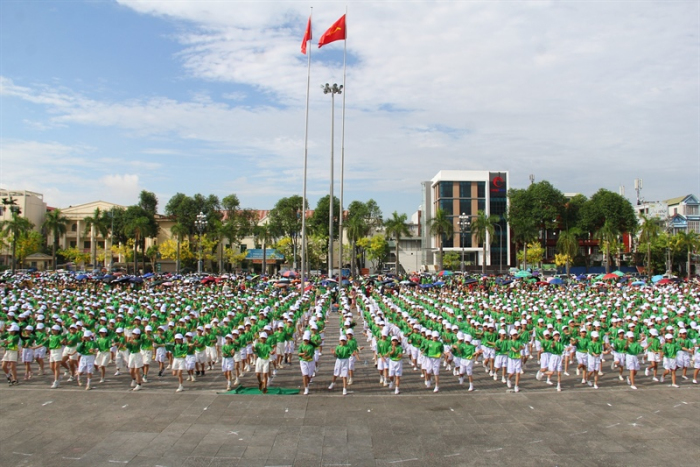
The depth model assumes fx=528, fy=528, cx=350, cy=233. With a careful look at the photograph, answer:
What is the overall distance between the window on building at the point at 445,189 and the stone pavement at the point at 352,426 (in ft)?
217

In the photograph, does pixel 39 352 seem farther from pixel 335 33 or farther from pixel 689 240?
pixel 689 240

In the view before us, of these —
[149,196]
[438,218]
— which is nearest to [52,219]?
[149,196]

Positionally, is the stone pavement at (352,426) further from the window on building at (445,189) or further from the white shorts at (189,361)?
the window on building at (445,189)

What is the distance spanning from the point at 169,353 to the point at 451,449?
875cm

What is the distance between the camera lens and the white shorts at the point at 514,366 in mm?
13562

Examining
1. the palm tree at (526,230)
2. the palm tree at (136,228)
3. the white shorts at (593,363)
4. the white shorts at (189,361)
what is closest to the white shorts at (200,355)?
the white shorts at (189,361)

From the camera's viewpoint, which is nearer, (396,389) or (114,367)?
(396,389)

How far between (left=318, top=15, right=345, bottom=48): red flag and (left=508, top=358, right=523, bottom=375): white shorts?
22.3 m

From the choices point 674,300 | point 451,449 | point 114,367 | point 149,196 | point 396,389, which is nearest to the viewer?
point 451,449

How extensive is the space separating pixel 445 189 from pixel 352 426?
71224mm

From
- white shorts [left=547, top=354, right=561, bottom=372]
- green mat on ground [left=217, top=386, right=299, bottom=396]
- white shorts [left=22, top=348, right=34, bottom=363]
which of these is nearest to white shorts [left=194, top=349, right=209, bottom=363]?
green mat on ground [left=217, top=386, right=299, bottom=396]

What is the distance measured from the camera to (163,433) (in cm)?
1034

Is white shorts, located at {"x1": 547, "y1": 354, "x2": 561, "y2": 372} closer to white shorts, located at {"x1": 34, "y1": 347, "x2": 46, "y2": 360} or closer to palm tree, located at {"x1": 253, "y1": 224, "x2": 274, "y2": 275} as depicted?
white shorts, located at {"x1": 34, "y1": 347, "x2": 46, "y2": 360}

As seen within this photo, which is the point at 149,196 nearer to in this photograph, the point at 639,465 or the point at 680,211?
the point at 639,465
